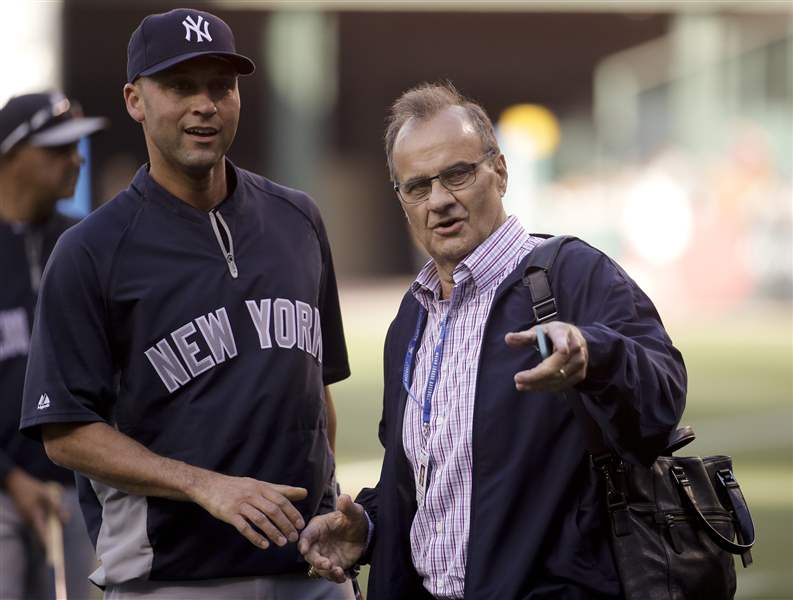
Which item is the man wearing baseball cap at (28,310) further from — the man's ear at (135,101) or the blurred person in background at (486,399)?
the blurred person in background at (486,399)

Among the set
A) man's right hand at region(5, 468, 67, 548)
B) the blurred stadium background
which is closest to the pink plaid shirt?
man's right hand at region(5, 468, 67, 548)

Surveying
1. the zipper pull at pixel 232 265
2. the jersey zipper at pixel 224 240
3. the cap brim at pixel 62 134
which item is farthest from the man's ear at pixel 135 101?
the cap brim at pixel 62 134

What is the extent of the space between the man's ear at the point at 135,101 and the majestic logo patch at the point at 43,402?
88 centimetres

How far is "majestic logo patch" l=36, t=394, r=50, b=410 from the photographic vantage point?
13.4ft

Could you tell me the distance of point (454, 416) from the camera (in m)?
3.77

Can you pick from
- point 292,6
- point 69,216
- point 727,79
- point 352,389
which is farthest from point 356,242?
point 69,216

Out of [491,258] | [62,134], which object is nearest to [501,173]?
[491,258]

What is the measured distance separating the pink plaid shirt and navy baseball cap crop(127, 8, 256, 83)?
3.29ft

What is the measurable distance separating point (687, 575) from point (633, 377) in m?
0.53

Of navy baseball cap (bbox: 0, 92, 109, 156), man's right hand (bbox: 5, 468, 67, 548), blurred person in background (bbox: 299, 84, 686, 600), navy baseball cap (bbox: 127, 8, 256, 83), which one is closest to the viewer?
blurred person in background (bbox: 299, 84, 686, 600)

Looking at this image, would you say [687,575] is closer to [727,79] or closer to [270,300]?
[270,300]

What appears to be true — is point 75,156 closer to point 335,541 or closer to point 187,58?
point 187,58

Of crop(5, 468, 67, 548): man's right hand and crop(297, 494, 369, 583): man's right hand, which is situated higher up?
crop(297, 494, 369, 583): man's right hand

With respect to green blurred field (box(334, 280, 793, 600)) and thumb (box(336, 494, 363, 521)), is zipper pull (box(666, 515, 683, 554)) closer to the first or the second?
thumb (box(336, 494, 363, 521))
